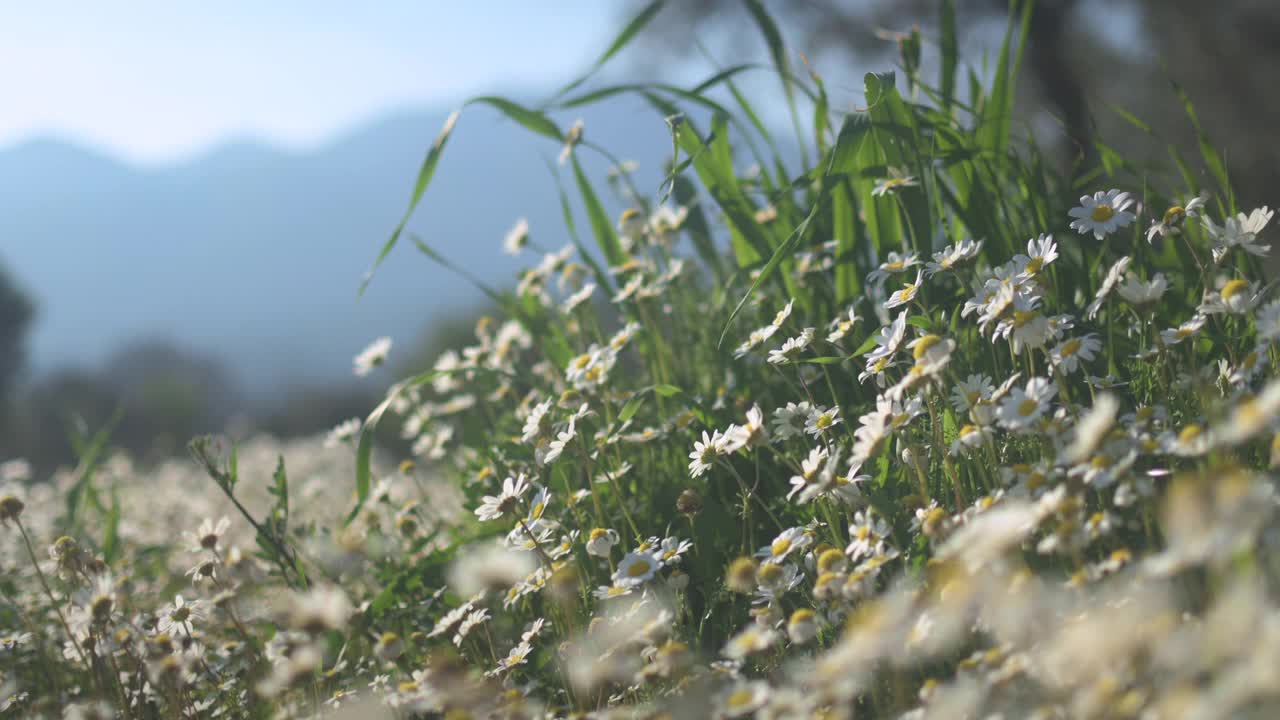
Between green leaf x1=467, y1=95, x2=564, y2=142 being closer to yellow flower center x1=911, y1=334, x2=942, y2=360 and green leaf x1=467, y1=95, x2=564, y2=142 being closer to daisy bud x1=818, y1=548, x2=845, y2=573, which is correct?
yellow flower center x1=911, y1=334, x2=942, y2=360

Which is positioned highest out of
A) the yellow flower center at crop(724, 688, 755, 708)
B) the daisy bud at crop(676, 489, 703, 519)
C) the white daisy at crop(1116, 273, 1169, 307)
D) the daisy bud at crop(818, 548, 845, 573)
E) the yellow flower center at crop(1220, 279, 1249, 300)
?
the white daisy at crop(1116, 273, 1169, 307)

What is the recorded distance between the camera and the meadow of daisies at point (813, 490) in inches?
54.9

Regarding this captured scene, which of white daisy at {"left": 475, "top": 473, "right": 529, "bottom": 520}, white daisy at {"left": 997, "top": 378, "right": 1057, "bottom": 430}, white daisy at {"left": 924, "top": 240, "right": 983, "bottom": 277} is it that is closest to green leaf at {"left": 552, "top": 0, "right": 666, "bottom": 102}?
white daisy at {"left": 924, "top": 240, "right": 983, "bottom": 277}

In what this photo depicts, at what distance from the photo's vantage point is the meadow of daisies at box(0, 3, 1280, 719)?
1.40 meters

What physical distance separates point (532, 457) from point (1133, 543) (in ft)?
5.38

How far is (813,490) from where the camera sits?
185cm

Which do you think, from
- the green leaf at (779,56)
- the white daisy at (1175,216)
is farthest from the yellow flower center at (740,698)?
the green leaf at (779,56)

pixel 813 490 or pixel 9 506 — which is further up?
pixel 9 506

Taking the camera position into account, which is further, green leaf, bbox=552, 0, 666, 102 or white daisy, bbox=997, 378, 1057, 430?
green leaf, bbox=552, 0, 666, 102

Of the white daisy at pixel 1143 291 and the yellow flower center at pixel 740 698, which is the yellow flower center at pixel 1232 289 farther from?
the yellow flower center at pixel 740 698

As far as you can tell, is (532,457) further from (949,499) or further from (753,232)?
(949,499)

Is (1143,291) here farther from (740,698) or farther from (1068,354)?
(740,698)

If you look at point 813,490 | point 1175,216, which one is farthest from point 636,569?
point 1175,216

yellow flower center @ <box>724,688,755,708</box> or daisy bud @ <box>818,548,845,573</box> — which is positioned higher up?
daisy bud @ <box>818,548,845,573</box>
